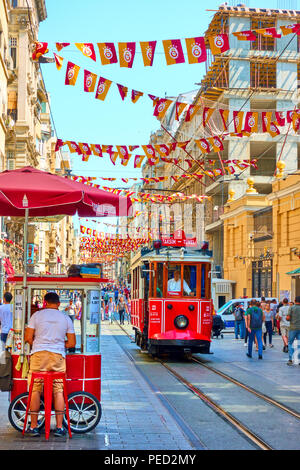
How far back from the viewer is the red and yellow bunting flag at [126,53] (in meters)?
13.8

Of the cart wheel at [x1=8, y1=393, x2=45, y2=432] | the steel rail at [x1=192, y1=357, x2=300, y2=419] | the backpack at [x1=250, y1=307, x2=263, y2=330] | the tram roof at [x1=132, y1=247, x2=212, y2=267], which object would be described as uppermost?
the tram roof at [x1=132, y1=247, x2=212, y2=267]

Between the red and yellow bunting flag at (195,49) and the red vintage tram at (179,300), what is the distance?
640 cm

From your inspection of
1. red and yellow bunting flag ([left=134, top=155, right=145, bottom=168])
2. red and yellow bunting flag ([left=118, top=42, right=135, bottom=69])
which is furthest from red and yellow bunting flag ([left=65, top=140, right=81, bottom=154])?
red and yellow bunting flag ([left=118, top=42, right=135, bottom=69])

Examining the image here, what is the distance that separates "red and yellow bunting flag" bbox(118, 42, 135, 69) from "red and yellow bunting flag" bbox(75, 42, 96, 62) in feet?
2.00

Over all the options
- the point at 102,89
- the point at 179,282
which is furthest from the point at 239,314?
the point at 102,89

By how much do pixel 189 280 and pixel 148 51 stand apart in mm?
6788

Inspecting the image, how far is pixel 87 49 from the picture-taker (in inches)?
550

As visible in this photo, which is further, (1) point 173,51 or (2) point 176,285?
(2) point 176,285

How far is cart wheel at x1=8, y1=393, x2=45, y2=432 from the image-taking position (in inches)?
325

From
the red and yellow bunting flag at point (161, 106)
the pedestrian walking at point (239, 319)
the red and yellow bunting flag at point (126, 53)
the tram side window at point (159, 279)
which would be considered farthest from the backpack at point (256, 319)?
the pedestrian walking at point (239, 319)

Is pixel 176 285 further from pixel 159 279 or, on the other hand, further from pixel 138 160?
pixel 138 160

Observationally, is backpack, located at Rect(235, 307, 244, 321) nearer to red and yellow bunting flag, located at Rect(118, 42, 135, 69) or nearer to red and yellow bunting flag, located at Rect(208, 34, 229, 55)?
red and yellow bunting flag, located at Rect(208, 34, 229, 55)
